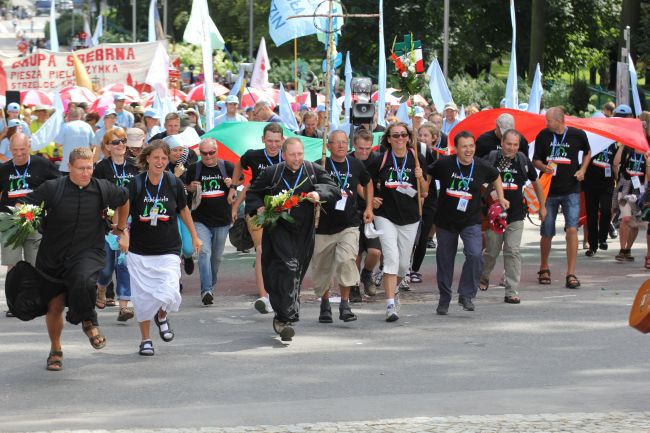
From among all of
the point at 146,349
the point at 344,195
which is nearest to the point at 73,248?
the point at 146,349

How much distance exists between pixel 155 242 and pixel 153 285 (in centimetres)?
38

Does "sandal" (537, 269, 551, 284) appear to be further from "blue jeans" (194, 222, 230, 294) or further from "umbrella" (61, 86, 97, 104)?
"umbrella" (61, 86, 97, 104)

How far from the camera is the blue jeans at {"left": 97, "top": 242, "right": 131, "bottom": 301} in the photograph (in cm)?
1271

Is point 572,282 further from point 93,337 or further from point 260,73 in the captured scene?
point 260,73

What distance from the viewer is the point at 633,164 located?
1677cm

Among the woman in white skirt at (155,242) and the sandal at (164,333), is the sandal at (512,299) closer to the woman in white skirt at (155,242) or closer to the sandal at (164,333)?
the woman in white skirt at (155,242)

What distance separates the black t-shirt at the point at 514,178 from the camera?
A: 13.7 meters

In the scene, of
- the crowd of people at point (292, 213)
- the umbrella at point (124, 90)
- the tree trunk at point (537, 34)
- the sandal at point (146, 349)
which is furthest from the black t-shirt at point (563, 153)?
the tree trunk at point (537, 34)

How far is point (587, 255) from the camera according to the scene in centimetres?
1733

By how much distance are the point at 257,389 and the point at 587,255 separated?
8807 mm

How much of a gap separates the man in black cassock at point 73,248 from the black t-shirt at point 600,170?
8515mm

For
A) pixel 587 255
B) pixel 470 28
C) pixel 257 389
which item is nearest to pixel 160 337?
pixel 257 389

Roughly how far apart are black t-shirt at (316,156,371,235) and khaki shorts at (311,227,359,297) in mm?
74

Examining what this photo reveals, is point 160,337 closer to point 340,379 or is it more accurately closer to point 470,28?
point 340,379
